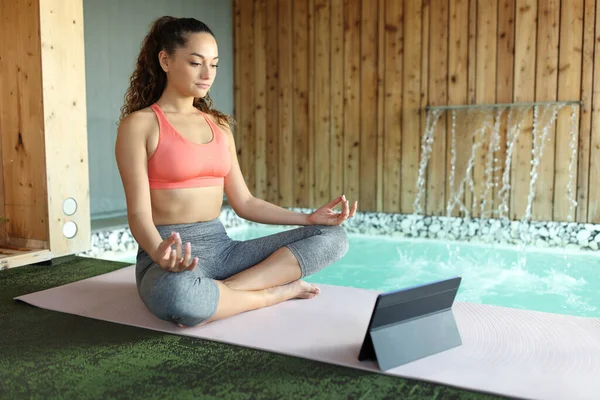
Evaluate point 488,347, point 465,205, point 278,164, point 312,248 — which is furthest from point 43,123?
point 465,205

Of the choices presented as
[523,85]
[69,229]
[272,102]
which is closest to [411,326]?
[69,229]

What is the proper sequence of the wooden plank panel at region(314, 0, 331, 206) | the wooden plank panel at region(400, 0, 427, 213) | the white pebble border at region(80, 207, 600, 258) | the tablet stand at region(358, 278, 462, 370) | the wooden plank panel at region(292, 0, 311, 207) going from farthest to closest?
1. the wooden plank panel at region(292, 0, 311, 207)
2. the wooden plank panel at region(314, 0, 331, 206)
3. the wooden plank panel at region(400, 0, 427, 213)
4. the white pebble border at region(80, 207, 600, 258)
5. the tablet stand at region(358, 278, 462, 370)

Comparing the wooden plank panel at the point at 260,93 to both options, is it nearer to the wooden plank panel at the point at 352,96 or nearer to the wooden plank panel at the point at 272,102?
the wooden plank panel at the point at 272,102

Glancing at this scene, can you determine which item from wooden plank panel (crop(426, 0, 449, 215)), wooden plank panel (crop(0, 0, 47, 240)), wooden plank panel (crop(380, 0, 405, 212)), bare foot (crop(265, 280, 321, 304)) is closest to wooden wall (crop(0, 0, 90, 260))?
wooden plank panel (crop(0, 0, 47, 240))

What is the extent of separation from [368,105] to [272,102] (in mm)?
944

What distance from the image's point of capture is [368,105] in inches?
193

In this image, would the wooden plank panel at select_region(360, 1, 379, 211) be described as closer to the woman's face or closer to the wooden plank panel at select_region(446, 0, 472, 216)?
the wooden plank panel at select_region(446, 0, 472, 216)

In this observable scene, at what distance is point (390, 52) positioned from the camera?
4.78 meters

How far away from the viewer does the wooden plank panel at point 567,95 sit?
4.17m

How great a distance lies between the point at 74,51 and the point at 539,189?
3261mm

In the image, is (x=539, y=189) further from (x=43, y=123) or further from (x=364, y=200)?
(x=43, y=123)

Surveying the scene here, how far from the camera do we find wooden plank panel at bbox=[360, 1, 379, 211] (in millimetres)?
4844

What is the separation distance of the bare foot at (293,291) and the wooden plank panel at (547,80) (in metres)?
2.77

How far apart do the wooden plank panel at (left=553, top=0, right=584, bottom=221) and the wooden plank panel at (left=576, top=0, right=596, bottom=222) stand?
3 centimetres
